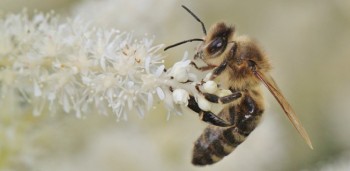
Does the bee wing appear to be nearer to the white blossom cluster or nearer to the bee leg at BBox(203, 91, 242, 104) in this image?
the bee leg at BBox(203, 91, 242, 104)

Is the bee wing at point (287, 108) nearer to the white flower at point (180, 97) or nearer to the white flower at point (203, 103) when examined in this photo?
the white flower at point (203, 103)

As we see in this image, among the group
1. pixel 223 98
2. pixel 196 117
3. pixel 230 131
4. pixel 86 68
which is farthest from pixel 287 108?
pixel 196 117

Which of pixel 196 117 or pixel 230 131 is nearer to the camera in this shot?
pixel 230 131

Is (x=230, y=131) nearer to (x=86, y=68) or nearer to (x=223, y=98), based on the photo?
(x=223, y=98)

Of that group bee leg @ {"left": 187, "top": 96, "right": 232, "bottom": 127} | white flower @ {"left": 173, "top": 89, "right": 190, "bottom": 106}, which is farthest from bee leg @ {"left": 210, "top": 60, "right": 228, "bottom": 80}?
white flower @ {"left": 173, "top": 89, "right": 190, "bottom": 106}

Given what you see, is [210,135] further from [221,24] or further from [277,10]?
[277,10]

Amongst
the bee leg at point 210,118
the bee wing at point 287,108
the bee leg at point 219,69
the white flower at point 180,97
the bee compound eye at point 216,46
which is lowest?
the bee wing at point 287,108

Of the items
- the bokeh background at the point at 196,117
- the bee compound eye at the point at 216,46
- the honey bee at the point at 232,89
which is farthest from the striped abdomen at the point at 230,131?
the bokeh background at the point at 196,117
